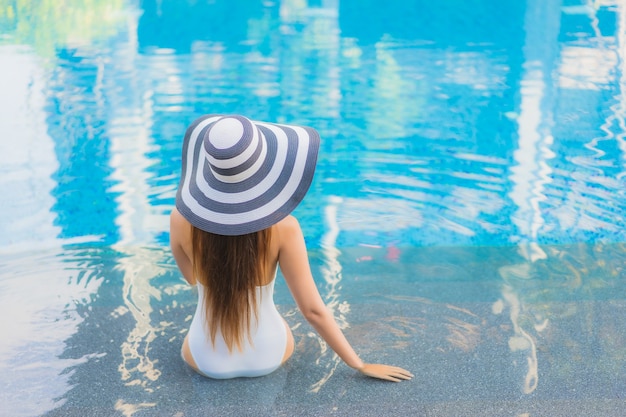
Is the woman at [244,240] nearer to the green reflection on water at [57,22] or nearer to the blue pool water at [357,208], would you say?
the blue pool water at [357,208]

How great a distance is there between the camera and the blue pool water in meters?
2.56

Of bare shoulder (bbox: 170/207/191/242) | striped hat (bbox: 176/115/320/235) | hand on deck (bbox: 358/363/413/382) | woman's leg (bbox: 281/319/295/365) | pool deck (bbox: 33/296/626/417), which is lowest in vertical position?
pool deck (bbox: 33/296/626/417)

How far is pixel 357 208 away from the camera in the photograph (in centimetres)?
423

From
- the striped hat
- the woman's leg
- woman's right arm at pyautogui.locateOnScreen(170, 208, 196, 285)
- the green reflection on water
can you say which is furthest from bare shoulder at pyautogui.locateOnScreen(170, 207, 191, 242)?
the green reflection on water

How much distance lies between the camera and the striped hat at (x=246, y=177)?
1980 millimetres

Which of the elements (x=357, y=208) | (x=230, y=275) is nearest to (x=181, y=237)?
(x=230, y=275)

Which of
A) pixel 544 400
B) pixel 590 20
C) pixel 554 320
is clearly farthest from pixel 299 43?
pixel 544 400

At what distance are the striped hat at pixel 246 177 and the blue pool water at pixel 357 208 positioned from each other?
756 millimetres

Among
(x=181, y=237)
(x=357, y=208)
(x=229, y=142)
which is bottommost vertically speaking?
(x=357, y=208)

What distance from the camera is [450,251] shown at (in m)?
3.66

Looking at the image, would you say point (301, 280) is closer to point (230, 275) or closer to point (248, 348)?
point (230, 275)

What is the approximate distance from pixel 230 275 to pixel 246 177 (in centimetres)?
36

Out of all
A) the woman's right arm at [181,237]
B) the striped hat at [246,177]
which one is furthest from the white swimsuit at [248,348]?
the striped hat at [246,177]

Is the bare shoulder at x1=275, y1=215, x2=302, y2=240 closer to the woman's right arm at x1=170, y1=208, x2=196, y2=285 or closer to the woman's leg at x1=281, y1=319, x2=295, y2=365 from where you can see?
the woman's right arm at x1=170, y1=208, x2=196, y2=285
